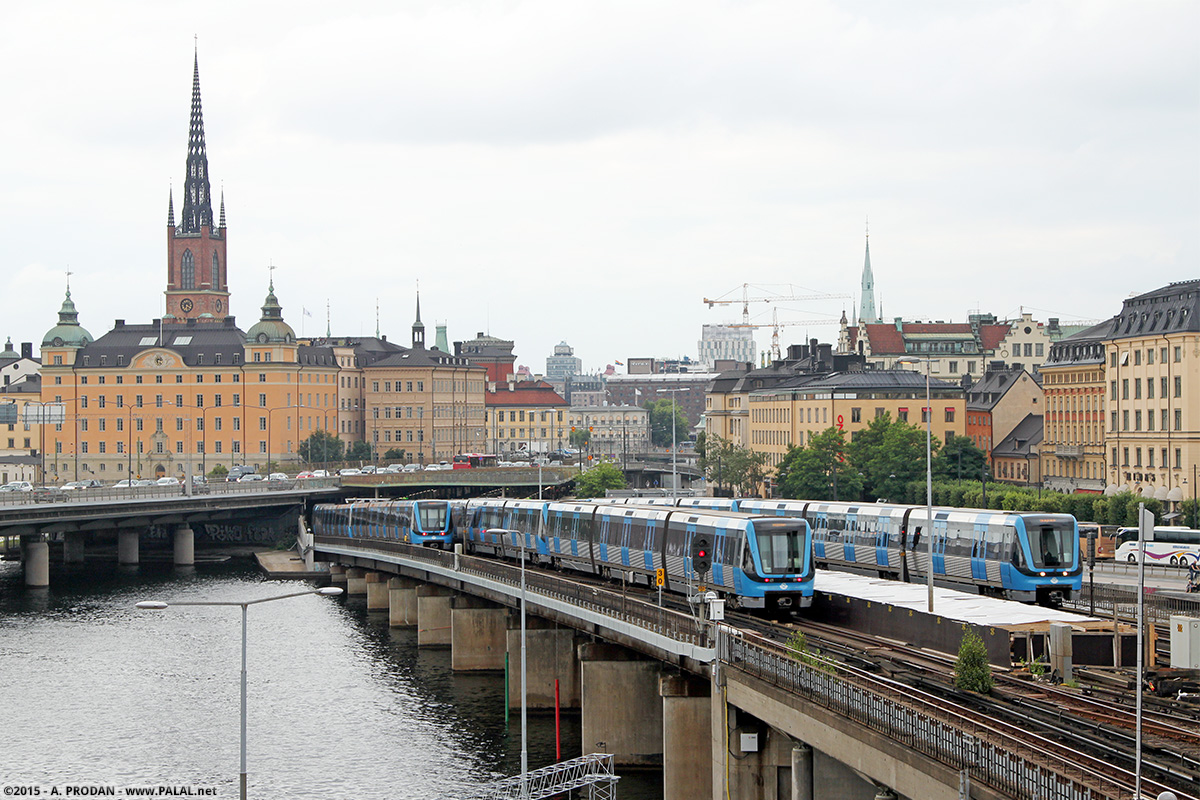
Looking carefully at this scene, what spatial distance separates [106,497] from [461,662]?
198ft

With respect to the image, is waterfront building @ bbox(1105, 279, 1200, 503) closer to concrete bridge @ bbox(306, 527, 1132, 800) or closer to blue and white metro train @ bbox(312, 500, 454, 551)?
blue and white metro train @ bbox(312, 500, 454, 551)

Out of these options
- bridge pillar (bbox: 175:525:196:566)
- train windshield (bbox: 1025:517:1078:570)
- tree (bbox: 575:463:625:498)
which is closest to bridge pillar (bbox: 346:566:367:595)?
bridge pillar (bbox: 175:525:196:566)

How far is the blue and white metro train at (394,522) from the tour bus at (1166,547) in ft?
131

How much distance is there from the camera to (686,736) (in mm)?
51094

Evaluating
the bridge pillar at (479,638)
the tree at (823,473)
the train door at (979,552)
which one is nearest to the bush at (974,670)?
the train door at (979,552)

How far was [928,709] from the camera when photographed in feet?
116

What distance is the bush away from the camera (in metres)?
39.1

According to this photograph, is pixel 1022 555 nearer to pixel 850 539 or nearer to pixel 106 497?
pixel 850 539

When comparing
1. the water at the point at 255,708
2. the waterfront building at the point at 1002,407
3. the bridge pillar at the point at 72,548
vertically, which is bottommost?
the water at the point at 255,708

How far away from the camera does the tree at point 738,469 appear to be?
17725 cm

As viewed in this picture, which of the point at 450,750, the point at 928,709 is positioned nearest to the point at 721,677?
the point at 928,709

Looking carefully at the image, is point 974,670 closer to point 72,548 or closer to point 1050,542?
point 1050,542

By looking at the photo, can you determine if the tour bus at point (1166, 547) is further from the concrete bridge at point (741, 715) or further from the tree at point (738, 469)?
the tree at point (738, 469)

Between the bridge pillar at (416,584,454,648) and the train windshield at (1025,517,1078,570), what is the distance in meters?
47.6
